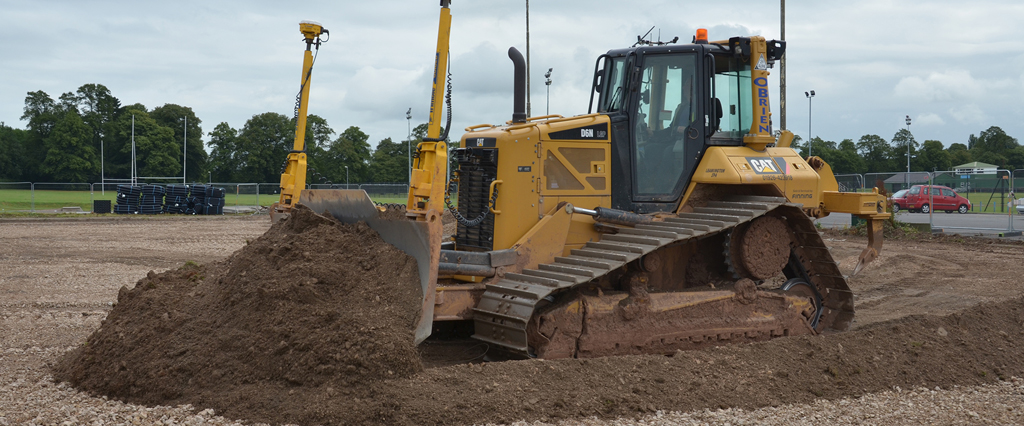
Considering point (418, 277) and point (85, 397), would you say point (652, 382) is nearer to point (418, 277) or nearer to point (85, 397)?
point (418, 277)

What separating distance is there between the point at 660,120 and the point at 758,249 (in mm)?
1667

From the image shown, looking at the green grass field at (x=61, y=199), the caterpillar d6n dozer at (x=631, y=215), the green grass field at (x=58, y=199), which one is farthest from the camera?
the green grass field at (x=58, y=199)

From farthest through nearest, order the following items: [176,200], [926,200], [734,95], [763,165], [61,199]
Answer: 1. [61,199]
2. [176,200]
3. [926,200]
4. [734,95]
5. [763,165]

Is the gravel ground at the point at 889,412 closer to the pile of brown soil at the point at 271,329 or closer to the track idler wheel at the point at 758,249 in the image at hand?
the pile of brown soil at the point at 271,329

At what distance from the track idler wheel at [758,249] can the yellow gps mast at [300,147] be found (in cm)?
466

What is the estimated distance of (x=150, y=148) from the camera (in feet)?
251

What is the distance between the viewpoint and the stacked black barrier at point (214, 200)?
3428 cm

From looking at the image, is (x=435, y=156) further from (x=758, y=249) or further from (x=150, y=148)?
(x=150, y=148)

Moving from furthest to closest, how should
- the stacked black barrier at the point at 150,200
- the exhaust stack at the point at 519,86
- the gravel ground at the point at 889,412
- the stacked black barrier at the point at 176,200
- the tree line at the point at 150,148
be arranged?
the tree line at the point at 150,148
the stacked black barrier at the point at 176,200
the stacked black barrier at the point at 150,200
the exhaust stack at the point at 519,86
the gravel ground at the point at 889,412

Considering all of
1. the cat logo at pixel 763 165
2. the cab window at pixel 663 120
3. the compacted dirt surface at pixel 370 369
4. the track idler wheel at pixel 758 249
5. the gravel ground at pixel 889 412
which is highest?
the cab window at pixel 663 120

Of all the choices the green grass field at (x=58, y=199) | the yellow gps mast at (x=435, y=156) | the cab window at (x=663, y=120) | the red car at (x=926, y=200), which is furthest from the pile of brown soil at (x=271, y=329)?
the green grass field at (x=58, y=199)

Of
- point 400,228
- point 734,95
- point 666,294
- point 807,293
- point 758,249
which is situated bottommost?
point 807,293

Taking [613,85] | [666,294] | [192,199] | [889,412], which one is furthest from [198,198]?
[889,412]

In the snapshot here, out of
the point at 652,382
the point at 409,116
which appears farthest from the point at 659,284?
the point at 409,116
